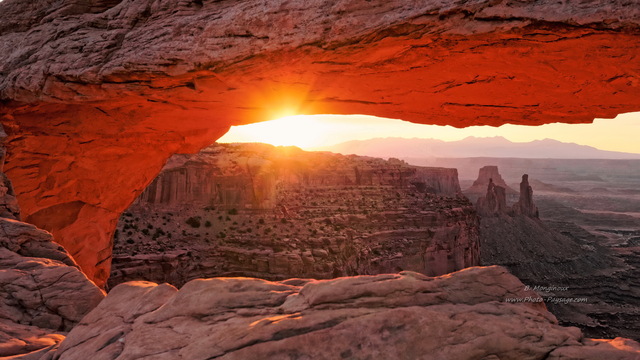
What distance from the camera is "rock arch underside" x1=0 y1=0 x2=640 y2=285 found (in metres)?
5.73

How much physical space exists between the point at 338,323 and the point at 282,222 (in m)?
28.5

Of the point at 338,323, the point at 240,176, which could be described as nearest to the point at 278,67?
the point at 338,323

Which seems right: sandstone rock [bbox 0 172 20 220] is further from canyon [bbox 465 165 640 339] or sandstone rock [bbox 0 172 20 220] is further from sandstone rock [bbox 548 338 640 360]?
canyon [bbox 465 165 640 339]

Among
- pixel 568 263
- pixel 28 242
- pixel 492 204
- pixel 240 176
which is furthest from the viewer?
pixel 492 204

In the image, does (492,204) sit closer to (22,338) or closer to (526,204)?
(526,204)

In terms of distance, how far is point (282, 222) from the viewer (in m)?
32.5

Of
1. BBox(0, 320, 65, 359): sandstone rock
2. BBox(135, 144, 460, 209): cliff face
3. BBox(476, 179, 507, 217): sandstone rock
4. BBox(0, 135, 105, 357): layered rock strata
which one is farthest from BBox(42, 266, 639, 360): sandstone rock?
BBox(476, 179, 507, 217): sandstone rock

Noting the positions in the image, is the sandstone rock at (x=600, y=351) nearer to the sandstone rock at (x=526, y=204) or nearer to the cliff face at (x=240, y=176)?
the cliff face at (x=240, y=176)

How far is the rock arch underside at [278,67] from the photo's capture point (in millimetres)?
5734

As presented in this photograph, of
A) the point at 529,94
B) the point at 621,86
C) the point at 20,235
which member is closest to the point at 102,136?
the point at 20,235

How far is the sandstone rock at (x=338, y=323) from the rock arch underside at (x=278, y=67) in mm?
3343

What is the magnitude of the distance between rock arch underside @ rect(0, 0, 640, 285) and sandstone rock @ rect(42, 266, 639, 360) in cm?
334

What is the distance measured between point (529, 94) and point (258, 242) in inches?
969

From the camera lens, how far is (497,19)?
552 centimetres
